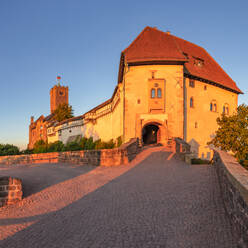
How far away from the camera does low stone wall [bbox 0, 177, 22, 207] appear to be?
7.84m

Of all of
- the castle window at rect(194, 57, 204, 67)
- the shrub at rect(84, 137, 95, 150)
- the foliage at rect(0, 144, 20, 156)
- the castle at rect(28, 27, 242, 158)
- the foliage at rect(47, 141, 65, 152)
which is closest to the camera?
the castle at rect(28, 27, 242, 158)

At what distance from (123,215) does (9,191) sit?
4.44m

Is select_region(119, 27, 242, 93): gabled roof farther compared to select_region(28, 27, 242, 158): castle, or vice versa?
select_region(28, 27, 242, 158): castle

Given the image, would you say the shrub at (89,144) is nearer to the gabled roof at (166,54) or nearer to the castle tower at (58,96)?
the gabled roof at (166,54)

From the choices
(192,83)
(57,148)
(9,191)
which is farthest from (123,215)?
(57,148)

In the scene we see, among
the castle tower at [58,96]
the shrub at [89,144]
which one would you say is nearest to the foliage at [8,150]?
the shrub at [89,144]

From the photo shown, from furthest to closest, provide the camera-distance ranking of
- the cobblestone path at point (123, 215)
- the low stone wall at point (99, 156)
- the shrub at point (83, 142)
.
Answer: the shrub at point (83, 142)
the low stone wall at point (99, 156)
the cobblestone path at point (123, 215)

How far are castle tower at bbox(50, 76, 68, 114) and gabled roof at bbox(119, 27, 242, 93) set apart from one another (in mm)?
67333

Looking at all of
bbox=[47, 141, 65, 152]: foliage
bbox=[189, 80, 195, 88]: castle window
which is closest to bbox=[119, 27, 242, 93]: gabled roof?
bbox=[189, 80, 195, 88]: castle window

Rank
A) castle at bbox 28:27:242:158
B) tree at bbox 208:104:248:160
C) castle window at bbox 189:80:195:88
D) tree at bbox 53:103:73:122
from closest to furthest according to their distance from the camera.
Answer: tree at bbox 208:104:248:160 → castle at bbox 28:27:242:158 → castle window at bbox 189:80:195:88 → tree at bbox 53:103:73:122

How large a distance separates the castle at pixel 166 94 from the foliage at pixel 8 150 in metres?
14.3

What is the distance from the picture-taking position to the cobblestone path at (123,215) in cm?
480

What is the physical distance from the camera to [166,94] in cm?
2264

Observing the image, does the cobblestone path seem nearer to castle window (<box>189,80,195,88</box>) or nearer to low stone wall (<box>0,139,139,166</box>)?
low stone wall (<box>0,139,139,166</box>)
